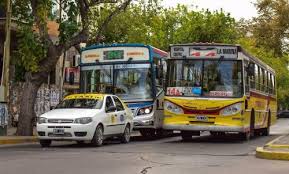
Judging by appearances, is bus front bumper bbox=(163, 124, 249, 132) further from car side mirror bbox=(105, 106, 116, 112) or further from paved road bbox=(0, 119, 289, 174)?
paved road bbox=(0, 119, 289, 174)

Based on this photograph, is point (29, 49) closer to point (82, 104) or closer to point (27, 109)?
point (27, 109)

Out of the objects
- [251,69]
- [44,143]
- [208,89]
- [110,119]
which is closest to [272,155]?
[208,89]

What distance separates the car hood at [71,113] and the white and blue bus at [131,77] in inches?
150

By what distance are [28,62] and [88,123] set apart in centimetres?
536

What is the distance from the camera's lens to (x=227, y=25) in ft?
147

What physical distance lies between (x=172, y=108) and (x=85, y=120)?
3956mm

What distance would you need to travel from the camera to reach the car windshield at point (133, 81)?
2173cm

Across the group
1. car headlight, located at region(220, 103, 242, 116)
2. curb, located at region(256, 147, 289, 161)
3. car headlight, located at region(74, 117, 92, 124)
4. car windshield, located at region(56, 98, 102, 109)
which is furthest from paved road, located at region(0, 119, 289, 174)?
car headlight, located at region(220, 103, 242, 116)

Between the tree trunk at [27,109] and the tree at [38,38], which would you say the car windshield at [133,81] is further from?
the tree trunk at [27,109]

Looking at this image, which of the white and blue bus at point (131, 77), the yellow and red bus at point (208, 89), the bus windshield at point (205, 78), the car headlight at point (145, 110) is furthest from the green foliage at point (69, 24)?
the bus windshield at point (205, 78)

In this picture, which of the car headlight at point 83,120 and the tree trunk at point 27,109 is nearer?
the car headlight at point 83,120

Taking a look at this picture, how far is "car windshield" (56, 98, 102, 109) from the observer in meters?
18.5

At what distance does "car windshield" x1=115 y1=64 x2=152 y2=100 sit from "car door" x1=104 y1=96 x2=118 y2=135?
248cm

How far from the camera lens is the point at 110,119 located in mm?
18828
